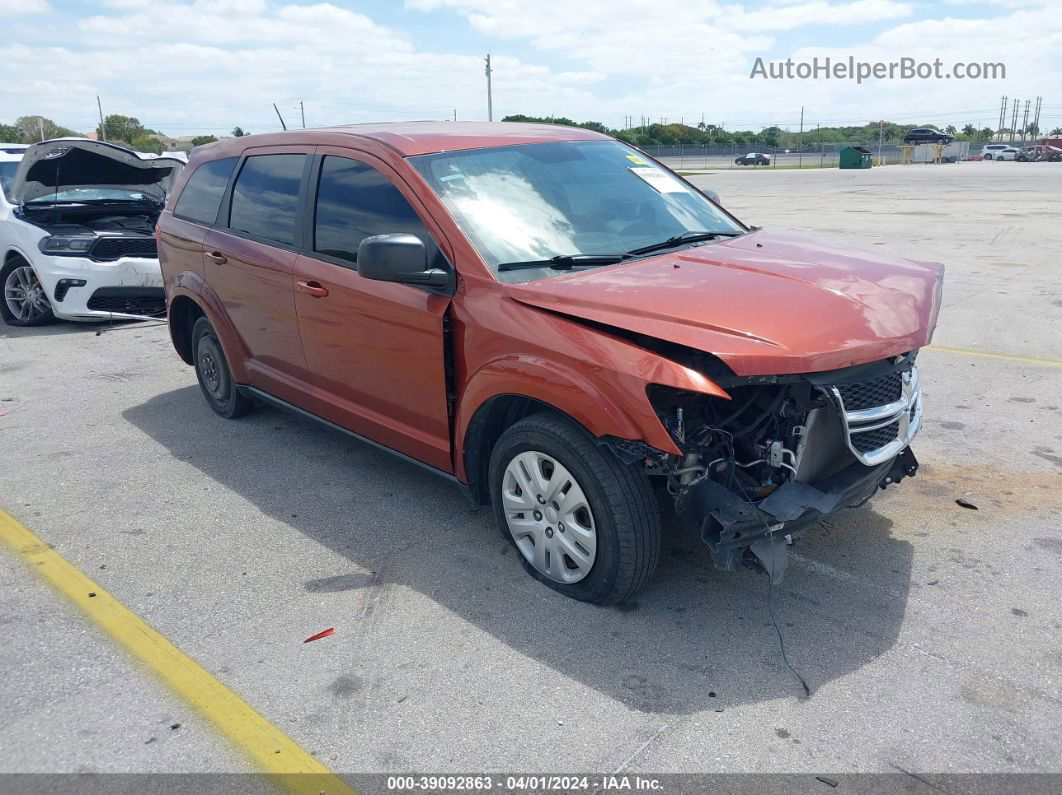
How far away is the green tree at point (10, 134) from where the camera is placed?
Answer: 7421cm

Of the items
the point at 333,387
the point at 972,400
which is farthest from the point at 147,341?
the point at 972,400

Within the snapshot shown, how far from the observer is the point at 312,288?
452 centimetres

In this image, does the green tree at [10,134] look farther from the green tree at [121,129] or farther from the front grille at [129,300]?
the front grille at [129,300]

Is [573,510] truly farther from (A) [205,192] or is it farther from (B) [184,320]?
(B) [184,320]

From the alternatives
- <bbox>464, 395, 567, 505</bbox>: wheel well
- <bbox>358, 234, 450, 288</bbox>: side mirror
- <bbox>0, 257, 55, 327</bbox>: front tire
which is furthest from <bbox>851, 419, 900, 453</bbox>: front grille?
<bbox>0, 257, 55, 327</bbox>: front tire

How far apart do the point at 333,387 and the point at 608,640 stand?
214cm

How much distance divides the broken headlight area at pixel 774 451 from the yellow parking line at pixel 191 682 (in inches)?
60.5

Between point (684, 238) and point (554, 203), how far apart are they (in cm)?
67

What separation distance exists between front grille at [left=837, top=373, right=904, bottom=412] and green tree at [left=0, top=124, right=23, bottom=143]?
280 feet

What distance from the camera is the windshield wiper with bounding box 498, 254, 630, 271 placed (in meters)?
3.72

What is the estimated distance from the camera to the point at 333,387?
4.68m

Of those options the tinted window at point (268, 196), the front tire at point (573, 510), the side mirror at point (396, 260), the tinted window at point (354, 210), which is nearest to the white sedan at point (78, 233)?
the tinted window at point (268, 196)

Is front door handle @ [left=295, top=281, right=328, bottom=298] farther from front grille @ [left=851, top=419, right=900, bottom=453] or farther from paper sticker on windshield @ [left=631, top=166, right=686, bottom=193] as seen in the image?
front grille @ [left=851, top=419, right=900, bottom=453]

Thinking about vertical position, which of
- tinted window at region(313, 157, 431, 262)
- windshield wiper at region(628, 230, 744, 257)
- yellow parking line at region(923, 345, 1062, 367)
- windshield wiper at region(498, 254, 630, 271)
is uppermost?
tinted window at region(313, 157, 431, 262)
